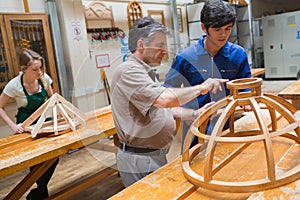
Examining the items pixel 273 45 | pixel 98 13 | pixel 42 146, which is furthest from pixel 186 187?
pixel 273 45

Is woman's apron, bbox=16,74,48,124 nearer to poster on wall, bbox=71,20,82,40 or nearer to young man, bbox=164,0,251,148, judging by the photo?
young man, bbox=164,0,251,148

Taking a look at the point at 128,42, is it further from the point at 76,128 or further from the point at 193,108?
the point at 76,128

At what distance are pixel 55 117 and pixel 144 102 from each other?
1202mm

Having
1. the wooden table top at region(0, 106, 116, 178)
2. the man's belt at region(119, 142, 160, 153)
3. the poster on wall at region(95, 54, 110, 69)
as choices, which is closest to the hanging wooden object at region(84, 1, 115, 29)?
the wooden table top at region(0, 106, 116, 178)

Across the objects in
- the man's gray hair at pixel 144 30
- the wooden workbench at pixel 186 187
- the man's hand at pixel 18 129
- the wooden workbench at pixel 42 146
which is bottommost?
the wooden workbench at pixel 42 146

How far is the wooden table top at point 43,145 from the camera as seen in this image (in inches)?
Answer: 60.2

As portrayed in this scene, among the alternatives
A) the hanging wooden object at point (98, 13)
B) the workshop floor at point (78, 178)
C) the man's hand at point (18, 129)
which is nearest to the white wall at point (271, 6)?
the hanging wooden object at point (98, 13)

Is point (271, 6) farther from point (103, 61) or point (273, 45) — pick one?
point (103, 61)

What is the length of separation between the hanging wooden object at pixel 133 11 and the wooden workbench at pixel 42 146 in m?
2.73

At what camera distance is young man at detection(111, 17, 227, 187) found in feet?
3.48

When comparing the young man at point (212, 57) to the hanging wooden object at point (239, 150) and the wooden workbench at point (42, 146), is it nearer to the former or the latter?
the hanging wooden object at point (239, 150)

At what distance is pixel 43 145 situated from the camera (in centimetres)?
178

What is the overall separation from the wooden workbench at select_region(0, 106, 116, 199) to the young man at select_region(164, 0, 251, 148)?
641mm

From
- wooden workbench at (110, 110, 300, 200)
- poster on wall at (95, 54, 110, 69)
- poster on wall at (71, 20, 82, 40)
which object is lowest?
wooden workbench at (110, 110, 300, 200)
